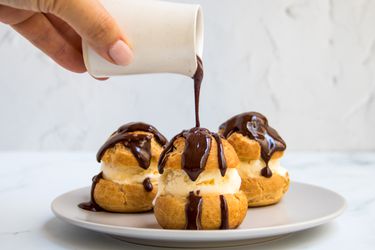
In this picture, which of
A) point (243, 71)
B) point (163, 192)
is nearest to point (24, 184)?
point (163, 192)

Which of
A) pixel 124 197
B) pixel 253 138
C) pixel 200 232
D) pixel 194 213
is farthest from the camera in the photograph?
pixel 253 138

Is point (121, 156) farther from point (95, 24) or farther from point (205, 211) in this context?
point (95, 24)

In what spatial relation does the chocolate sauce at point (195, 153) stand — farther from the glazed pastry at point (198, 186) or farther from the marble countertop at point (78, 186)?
the marble countertop at point (78, 186)

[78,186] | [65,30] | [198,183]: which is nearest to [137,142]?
[198,183]

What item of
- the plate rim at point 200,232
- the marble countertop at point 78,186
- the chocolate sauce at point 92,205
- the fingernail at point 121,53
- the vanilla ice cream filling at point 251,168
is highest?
the fingernail at point 121,53

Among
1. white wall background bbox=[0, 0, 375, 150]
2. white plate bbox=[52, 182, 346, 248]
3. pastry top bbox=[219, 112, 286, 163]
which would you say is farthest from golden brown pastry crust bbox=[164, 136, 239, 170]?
white wall background bbox=[0, 0, 375, 150]

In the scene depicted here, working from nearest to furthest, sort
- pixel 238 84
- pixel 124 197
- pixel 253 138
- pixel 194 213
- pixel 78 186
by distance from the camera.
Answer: pixel 194 213 → pixel 124 197 → pixel 253 138 → pixel 78 186 → pixel 238 84

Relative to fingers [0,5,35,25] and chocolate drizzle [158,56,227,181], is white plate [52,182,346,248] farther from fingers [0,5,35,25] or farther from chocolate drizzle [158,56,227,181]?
fingers [0,5,35,25]

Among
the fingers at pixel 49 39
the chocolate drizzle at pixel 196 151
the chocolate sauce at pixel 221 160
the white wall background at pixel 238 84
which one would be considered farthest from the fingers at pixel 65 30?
the white wall background at pixel 238 84
